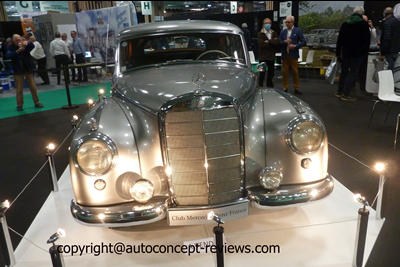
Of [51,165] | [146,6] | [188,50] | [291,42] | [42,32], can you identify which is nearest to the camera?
[51,165]

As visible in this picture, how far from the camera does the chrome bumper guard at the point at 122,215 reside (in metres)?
2.21

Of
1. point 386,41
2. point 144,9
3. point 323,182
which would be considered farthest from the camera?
point 144,9

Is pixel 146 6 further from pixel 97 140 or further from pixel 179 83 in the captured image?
pixel 97 140

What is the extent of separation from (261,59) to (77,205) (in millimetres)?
6961

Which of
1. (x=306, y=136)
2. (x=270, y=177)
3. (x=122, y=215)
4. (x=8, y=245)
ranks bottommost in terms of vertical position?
(x=8, y=245)

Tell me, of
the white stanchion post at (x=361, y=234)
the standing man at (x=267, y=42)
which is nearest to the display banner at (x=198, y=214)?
the white stanchion post at (x=361, y=234)

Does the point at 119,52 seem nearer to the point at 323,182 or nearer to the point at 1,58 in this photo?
the point at 323,182

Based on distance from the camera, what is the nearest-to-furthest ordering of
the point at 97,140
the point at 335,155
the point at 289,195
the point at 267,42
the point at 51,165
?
the point at 97,140
the point at 289,195
the point at 51,165
the point at 335,155
the point at 267,42

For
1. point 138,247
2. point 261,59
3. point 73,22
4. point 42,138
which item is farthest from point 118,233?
point 73,22

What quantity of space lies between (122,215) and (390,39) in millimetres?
6964

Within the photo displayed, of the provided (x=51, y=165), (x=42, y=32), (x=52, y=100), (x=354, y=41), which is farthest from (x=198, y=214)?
(x=42, y=32)

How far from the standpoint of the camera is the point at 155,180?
236 cm

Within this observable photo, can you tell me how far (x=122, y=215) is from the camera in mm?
2203

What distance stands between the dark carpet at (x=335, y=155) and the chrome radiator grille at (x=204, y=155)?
113 centimetres
